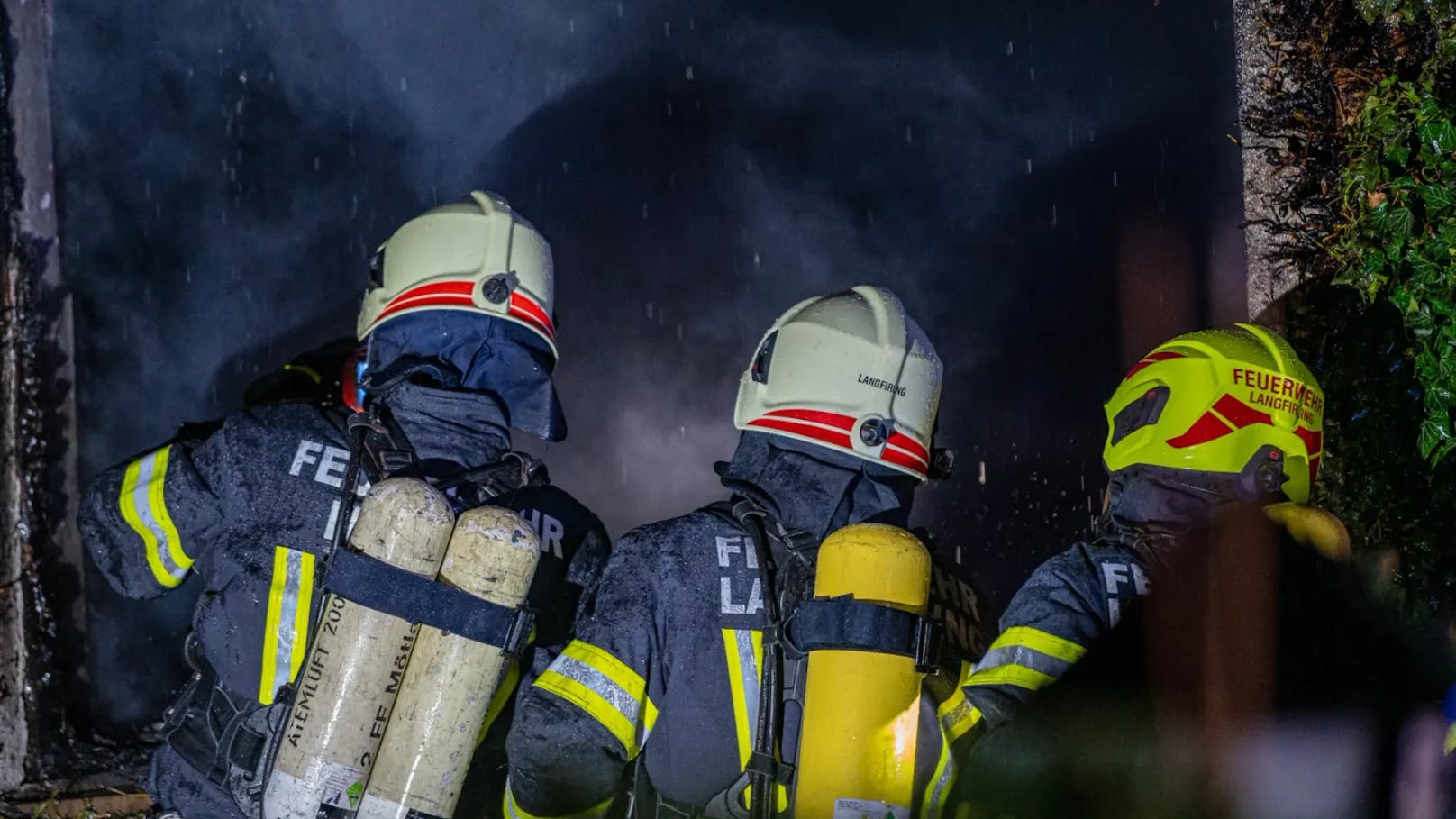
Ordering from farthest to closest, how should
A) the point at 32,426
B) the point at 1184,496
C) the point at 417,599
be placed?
the point at 32,426, the point at 1184,496, the point at 417,599

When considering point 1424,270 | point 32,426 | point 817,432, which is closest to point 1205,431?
point 817,432

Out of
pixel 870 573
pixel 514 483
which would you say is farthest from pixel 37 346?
pixel 870 573

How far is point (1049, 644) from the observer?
268 centimetres

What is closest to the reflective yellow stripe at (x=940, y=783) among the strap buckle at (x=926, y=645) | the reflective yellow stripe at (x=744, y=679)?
the strap buckle at (x=926, y=645)

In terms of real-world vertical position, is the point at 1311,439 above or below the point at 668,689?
above

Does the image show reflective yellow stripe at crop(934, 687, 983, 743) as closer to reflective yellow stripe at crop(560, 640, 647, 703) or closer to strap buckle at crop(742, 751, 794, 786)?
strap buckle at crop(742, 751, 794, 786)

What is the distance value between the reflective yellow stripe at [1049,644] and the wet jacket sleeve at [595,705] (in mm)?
839

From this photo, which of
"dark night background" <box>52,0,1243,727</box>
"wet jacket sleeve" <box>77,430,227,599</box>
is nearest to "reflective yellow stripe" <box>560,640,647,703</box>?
"wet jacket sleeve" <box>77,430,227,599</box>

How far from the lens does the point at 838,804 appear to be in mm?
2342

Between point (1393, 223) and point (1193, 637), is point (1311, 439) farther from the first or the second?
point (1393, 223)

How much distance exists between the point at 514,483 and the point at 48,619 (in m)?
3.24

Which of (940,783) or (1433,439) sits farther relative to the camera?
(1433,439)

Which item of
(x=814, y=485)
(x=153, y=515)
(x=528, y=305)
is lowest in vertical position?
(x=153, y=515)

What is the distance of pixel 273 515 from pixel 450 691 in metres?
0.75
